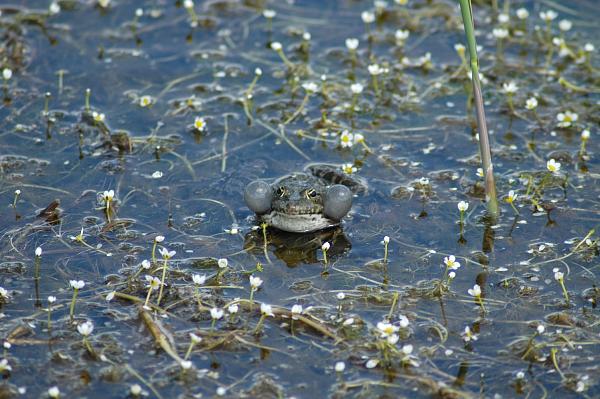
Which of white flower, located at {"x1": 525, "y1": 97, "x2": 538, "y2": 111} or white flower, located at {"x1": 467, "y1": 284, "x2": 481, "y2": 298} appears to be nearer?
white flower, located at {"x1": 467, "y1": 284, "x2": 481, "y2": 298}

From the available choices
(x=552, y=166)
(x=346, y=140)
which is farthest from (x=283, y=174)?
(x=552, y=166)

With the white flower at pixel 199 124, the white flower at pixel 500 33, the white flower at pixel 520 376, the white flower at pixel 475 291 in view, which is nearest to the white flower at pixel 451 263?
the white flower at pixel 475 291

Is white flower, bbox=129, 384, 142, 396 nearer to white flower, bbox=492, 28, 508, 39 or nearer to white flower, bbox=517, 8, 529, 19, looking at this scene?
white flower, bbox=492, 28, 508, 39

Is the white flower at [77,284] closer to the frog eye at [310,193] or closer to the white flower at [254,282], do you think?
the white flower at [254,282]

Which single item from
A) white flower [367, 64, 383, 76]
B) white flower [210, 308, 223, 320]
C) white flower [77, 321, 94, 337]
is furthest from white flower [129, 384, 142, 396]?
white flower [367, 64, 383, 76]

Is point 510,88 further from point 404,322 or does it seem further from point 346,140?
point 404,322
